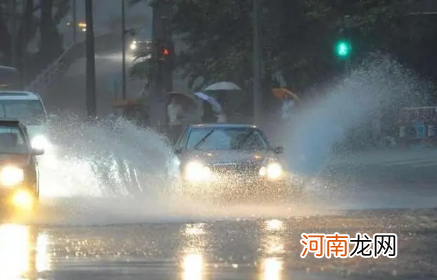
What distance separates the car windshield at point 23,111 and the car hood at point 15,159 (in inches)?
380

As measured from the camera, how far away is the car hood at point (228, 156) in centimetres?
2028

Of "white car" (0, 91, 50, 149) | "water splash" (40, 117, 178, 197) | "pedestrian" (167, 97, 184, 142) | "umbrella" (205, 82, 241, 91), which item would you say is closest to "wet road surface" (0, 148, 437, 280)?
"water splash" (40, 117, 178, 197)

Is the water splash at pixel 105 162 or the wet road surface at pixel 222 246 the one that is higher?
the water splash at pixel 105 162

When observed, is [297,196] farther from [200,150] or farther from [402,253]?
[402,253]

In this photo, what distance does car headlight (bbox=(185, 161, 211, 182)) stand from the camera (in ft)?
66.5

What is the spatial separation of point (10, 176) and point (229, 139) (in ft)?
17.1

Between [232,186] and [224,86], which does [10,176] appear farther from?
[224,86]

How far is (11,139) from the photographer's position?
18812 mm

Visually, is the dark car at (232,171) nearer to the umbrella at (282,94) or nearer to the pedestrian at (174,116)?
the umbrella at (282,94)

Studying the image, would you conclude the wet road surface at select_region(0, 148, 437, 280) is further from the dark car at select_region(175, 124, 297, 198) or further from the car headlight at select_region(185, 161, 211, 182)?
the car headlight at select_region(185, 161, 211, 182)

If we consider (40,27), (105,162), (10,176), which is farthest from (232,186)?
(40,27)

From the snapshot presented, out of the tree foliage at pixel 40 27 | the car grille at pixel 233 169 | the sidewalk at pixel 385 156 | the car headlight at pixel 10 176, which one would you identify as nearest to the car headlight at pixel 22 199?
the car headlight at pixel 10 176

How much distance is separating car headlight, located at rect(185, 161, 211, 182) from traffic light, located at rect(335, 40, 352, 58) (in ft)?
28.0

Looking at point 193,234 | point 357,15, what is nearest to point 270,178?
point 193,234
